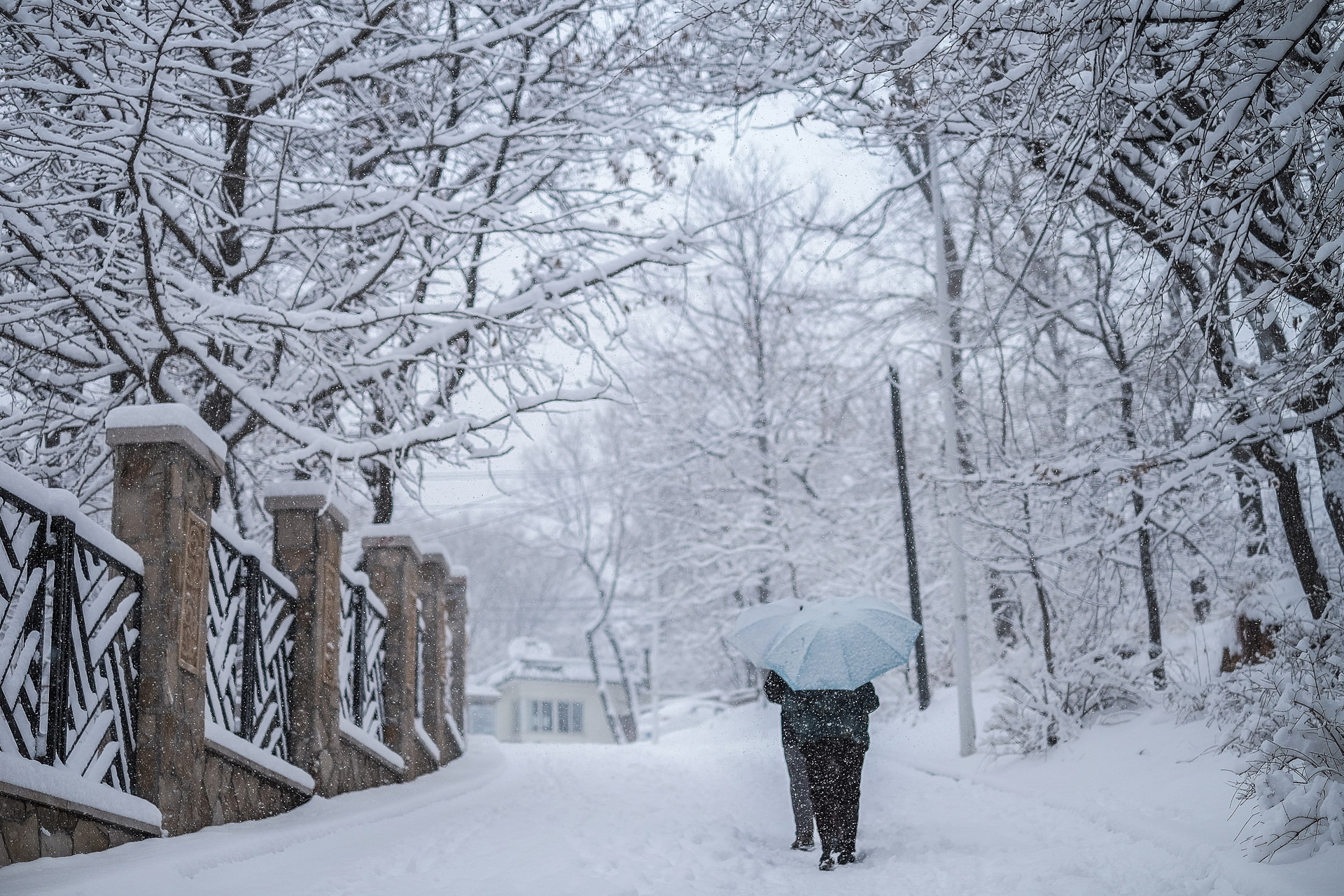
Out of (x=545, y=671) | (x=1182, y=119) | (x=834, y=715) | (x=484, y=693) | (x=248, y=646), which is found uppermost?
(x=1182, y=119)

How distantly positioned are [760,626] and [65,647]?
15.0 feet

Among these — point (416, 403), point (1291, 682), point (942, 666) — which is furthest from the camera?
point (942, 666)

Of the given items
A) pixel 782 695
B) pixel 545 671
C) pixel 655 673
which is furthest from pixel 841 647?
pixel 545 671

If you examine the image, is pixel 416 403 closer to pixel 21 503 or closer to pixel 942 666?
pixel 21 503

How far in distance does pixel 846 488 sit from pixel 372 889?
20.2 metres

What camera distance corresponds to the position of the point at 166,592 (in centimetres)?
561

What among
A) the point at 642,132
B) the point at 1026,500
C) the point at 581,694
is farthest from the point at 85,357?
the point at 581,694

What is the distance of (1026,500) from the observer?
39.4 feet

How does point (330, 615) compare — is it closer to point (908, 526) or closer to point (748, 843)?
point (748, 843)

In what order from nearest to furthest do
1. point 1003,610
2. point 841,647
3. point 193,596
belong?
point 193,596, point 841,647, point 1003,610

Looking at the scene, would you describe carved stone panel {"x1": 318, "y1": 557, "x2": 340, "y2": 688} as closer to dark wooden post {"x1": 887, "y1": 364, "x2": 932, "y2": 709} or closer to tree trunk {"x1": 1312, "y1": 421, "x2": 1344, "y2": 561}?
tree trunk {"x1": 1312, "y1": 421, "x2": 1344, "y2": 561}

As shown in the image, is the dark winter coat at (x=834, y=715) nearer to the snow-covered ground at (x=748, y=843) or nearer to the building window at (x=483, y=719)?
the snow-covered ground at (x=748, y=843)

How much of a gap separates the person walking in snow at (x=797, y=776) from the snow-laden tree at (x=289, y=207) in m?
2.77

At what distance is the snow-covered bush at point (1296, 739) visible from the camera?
513 cm
